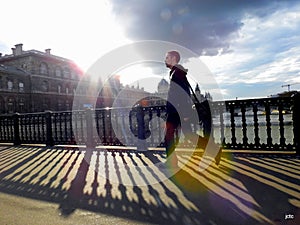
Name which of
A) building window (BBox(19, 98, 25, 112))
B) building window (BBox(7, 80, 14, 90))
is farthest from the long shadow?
building window (BBox(19, 98, 25, 112))

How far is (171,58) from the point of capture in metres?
5.11

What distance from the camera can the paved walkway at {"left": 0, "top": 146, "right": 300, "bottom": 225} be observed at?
2.93 meters

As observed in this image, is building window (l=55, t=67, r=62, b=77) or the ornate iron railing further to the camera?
building window (l=55, t=67, r=62, b=77)

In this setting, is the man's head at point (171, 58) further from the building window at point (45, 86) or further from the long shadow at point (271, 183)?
the building window at point (45, 86)

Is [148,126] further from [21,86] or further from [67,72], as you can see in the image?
[67,72]

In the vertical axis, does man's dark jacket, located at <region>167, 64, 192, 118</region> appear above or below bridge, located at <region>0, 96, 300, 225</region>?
above

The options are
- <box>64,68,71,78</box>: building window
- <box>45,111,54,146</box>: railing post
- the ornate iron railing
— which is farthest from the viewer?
<box>64,68,71,78</box>: building window

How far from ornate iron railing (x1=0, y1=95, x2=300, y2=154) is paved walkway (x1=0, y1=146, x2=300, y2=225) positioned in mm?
622

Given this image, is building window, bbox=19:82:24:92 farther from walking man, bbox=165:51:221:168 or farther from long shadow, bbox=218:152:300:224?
long shadow, bbox=218:152:300:224

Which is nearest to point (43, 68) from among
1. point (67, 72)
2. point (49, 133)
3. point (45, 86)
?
point (45, 86)

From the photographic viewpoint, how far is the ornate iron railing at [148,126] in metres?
5.76

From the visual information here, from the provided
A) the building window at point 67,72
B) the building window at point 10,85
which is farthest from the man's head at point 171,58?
the building window at point 67,72

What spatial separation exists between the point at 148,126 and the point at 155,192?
12.4 feet

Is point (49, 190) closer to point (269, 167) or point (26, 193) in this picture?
point (26, 193)
